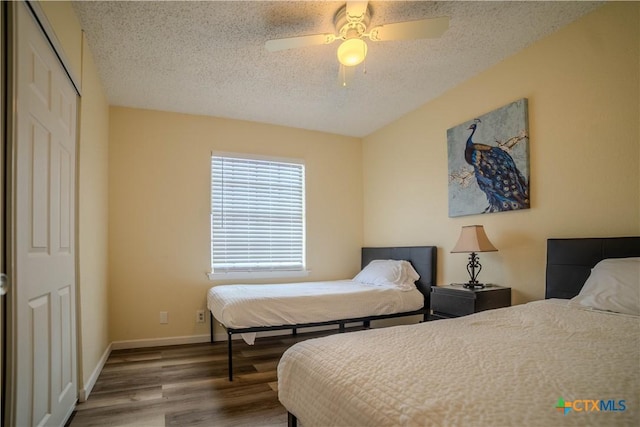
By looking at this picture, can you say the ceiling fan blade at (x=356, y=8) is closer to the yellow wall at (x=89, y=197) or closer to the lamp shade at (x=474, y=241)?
the yellow wall at (x=89, y=197)

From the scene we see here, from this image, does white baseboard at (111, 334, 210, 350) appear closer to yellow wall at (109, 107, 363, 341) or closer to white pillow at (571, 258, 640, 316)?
yellow wall at (109, 107, 363, 341)

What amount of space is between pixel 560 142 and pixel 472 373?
2.16 metres

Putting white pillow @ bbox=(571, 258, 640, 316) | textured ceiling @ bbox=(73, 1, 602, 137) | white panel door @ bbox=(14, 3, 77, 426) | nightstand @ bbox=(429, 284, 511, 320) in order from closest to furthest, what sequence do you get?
white panel door @ bbox=(14, 3, 77, 426)
white pillow @ bbox=(571, 258, 640, 316)
textured ceiling @ bbox=(73, 1, 602, 137)
nightstand @ bbox=(429, 284, 511, 320)

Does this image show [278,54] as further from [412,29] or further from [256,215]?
[256,215]

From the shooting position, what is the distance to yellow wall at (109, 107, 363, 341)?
3871 mm

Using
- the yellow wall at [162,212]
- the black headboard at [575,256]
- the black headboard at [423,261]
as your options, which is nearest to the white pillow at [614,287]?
A: the black headboard at [575,256]

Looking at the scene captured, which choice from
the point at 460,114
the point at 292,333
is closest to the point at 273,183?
the point at 292,333

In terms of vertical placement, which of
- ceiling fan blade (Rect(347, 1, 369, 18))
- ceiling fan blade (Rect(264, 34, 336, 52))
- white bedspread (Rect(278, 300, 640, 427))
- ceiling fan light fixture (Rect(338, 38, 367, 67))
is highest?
ceiling fan blade (Rect(347, 1, 369, 18))

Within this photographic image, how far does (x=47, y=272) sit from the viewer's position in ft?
6.06

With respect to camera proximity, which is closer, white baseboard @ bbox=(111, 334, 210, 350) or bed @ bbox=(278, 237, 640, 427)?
bed @ bbox=(278, 237, 640, 427)

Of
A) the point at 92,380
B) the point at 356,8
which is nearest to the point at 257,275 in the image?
the point at 92,380

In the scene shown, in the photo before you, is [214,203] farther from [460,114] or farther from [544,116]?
[544,116]

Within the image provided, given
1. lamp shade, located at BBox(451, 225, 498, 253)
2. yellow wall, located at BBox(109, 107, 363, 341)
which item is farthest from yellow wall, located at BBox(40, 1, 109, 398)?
lamp shade, located at BBox(451, 225, 498, 253)

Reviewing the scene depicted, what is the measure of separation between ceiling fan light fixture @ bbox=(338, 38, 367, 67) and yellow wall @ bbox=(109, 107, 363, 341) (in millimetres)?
2448
